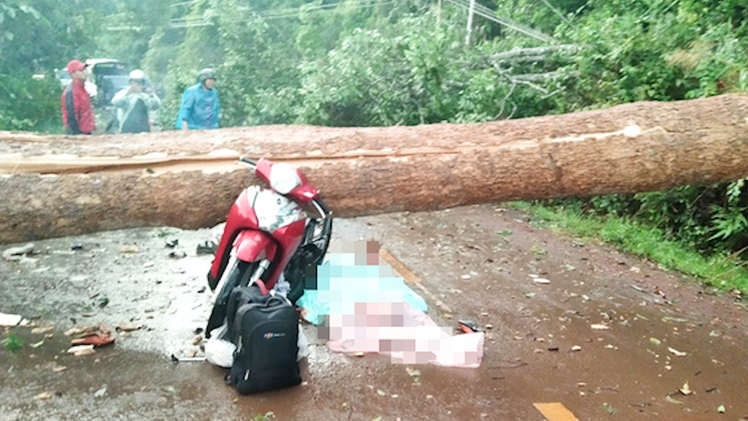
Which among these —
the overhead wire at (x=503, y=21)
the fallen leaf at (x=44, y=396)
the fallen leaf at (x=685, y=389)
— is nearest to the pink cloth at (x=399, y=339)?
the fallen leaf at (x=685, y=389)

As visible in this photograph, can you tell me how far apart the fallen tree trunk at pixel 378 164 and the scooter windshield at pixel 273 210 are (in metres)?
0.33

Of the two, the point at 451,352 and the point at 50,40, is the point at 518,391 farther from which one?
the point at 50,40

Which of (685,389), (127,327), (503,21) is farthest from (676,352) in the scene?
(503,21)

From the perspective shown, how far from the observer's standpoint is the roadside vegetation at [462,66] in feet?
24.2

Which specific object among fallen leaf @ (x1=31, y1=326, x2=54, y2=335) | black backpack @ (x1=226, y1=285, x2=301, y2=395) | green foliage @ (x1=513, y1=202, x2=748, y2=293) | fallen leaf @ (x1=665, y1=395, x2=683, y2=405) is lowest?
green foliage @ (x1=513, y1=202, x2=748, y2=293)

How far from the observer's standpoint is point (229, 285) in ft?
12.6

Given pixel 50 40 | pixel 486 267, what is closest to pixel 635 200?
pixel 486 267

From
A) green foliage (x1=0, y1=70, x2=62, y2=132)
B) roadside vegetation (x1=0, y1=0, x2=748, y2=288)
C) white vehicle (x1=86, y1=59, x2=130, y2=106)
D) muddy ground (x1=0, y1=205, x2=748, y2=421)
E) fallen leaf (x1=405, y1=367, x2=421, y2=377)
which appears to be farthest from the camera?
white vehicle (x1=86, y1=59, x2=130, y2=106)

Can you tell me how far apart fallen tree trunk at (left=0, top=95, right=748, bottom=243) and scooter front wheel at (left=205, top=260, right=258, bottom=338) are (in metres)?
0.51

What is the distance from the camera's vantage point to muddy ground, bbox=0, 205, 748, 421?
3596 millimetres

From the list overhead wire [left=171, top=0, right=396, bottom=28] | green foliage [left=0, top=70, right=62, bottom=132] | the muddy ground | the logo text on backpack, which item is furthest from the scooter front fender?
overhead wire [left=171, top=0, right=396, bottom=28]

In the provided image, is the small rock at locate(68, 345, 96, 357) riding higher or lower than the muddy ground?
higher

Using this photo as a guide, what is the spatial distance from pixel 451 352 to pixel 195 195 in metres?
1.93

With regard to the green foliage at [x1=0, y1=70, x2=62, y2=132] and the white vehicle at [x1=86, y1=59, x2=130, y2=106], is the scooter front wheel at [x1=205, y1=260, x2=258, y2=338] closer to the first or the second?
the green foliage at [x1=0, y1=70, x2=62, y2=132]
